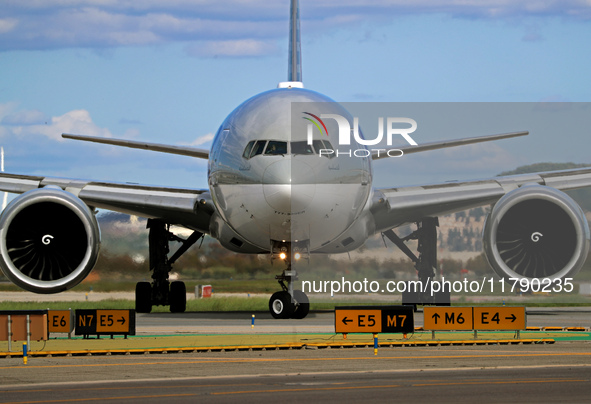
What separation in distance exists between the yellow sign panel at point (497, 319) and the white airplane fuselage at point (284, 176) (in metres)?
3.83

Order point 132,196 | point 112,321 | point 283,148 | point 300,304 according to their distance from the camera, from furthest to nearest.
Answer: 1. point 132,196
2. point 300,304
3. point 283,148
4. point 112,321

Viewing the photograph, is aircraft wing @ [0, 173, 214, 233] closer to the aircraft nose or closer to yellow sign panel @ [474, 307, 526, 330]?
the aircraft nose

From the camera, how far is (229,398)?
10.4 meters

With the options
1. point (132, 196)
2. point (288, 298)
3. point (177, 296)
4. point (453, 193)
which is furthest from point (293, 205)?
point (177, 296)

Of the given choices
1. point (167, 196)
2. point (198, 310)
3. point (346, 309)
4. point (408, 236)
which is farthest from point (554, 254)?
point (198, 310)

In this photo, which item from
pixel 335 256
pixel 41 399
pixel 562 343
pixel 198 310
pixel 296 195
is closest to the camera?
pixel 41 399

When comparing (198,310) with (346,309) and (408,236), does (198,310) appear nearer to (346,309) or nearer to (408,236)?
(408,236)

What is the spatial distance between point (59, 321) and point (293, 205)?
4.85m

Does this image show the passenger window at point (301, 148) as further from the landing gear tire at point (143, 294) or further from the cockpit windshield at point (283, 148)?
the landing gear tire at point (143, 294)

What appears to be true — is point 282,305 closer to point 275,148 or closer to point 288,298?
point 288,298

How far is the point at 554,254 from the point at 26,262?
11340 millimetres

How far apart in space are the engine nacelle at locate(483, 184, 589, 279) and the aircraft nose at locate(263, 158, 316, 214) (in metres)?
4.54

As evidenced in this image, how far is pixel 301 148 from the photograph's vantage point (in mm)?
19828

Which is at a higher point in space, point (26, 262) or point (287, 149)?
point (287, 149)
